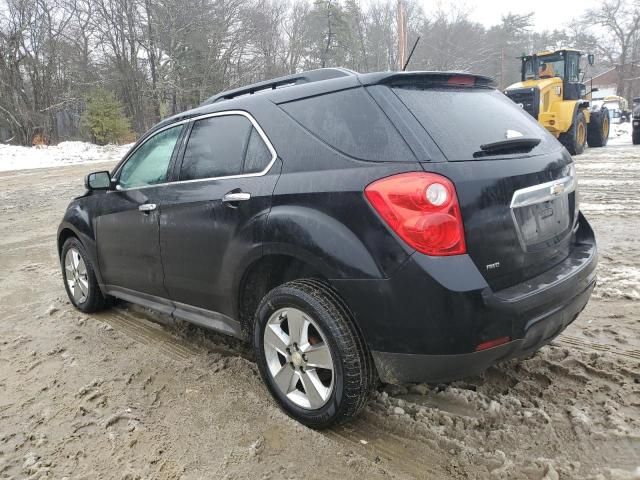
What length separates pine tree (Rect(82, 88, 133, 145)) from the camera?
99.0 feet

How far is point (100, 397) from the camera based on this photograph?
3.07m

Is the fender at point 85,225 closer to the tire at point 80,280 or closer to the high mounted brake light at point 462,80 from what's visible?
the tire at point 80,280

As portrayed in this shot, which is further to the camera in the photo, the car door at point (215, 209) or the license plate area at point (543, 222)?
the car door at point (215, 209)

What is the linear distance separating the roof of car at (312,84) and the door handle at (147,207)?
2.11 feet

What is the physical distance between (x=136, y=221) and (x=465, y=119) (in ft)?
7.86

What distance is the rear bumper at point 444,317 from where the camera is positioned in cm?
215

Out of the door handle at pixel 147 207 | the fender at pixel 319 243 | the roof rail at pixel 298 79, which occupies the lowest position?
the fender at pixel 319 243

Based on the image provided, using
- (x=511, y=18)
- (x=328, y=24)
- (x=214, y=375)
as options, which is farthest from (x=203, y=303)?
(x=511, y=18)

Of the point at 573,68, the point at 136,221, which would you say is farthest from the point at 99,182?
the point at 573,68

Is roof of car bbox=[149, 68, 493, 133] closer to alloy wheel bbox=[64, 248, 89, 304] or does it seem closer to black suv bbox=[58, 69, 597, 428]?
black suv bbox=[58, 69, 597, 428]

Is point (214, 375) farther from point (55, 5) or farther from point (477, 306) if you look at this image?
point (55, 5)

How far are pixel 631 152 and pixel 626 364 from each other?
46.2 feet

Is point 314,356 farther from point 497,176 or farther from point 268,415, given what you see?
point 497,176

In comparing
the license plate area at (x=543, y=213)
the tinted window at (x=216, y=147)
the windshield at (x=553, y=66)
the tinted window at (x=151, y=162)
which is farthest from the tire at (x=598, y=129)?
the tinted window at (x=216, y=147)
